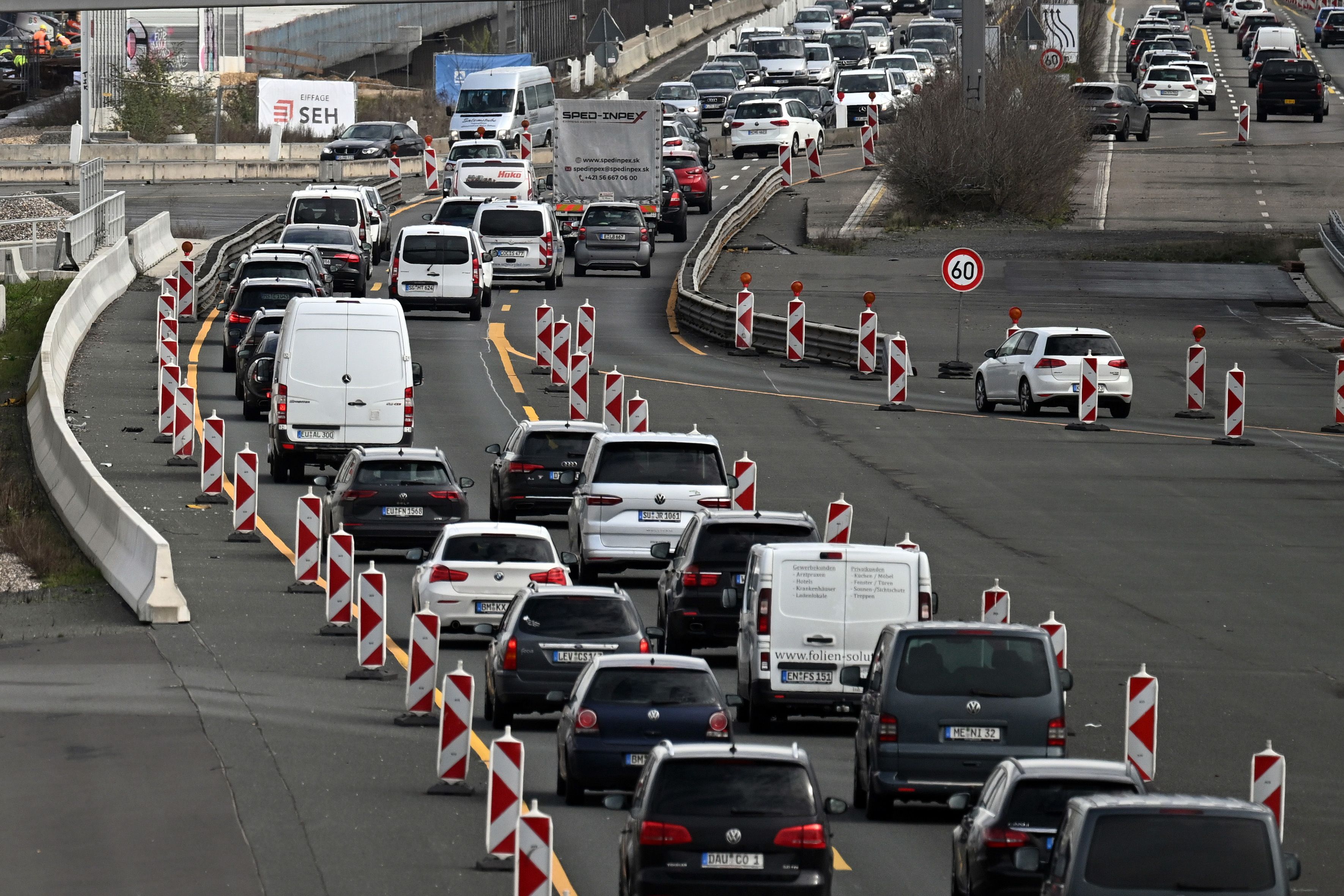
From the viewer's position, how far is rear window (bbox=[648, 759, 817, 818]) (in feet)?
40.7

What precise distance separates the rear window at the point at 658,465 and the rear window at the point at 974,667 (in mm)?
8909

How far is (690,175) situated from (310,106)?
28.2 metres

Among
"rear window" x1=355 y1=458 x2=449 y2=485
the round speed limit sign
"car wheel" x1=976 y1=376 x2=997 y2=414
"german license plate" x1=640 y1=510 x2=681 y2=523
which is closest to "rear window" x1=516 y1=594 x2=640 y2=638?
"german license plate" x1=640 y1=510 x2=681 y2=523

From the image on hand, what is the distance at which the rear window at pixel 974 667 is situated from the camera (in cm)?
1569

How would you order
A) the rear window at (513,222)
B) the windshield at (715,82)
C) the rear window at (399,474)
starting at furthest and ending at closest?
the windshield at (715,82), the rear window at (513,222), the rear window at (399,474)

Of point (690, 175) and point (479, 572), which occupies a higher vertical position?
point (690, 175)

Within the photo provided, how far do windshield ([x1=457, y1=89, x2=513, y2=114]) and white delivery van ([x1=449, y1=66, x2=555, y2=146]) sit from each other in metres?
0.01

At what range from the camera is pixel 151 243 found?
183 feet

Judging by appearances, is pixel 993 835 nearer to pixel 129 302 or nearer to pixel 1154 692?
pixel 1154 692

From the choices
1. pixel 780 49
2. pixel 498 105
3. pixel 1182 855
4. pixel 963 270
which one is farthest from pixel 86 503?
pixel 780 49

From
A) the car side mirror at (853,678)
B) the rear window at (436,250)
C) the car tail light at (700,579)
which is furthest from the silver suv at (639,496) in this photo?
the rear window at (436,250)

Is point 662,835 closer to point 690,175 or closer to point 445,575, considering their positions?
point 445,575

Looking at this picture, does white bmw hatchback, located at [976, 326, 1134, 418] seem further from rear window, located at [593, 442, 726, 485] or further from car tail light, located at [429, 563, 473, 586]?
car tail light, located at [429, 563, 473, 586]

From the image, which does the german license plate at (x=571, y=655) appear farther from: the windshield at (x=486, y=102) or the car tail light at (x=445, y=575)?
the windshield at (x=486, y=102)
